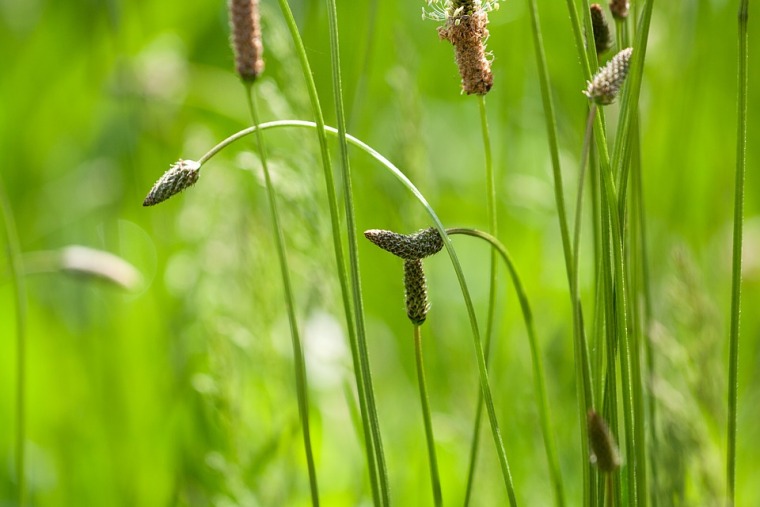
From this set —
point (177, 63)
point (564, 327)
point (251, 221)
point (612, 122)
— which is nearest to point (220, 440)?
point (251, 221)

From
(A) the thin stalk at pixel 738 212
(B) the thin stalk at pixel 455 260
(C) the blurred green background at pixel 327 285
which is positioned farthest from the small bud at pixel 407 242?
(C) the blurred green background at pixel 327 285

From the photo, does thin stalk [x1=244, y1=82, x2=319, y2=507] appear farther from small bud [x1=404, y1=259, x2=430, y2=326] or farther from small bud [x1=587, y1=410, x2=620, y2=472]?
small bud [x1=587, y1=410, x2=620, y2=472]

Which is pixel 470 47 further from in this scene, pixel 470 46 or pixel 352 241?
pixel 352 241

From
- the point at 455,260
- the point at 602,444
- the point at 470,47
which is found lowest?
the point at 602,444

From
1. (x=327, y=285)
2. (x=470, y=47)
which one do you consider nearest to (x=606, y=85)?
(x=470, y=47)

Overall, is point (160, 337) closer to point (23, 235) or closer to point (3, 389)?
point (3, 389)

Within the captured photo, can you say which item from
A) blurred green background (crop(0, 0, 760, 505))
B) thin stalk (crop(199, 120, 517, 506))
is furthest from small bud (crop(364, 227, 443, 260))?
blurred green background (crop(0, 0, 760, 505))
